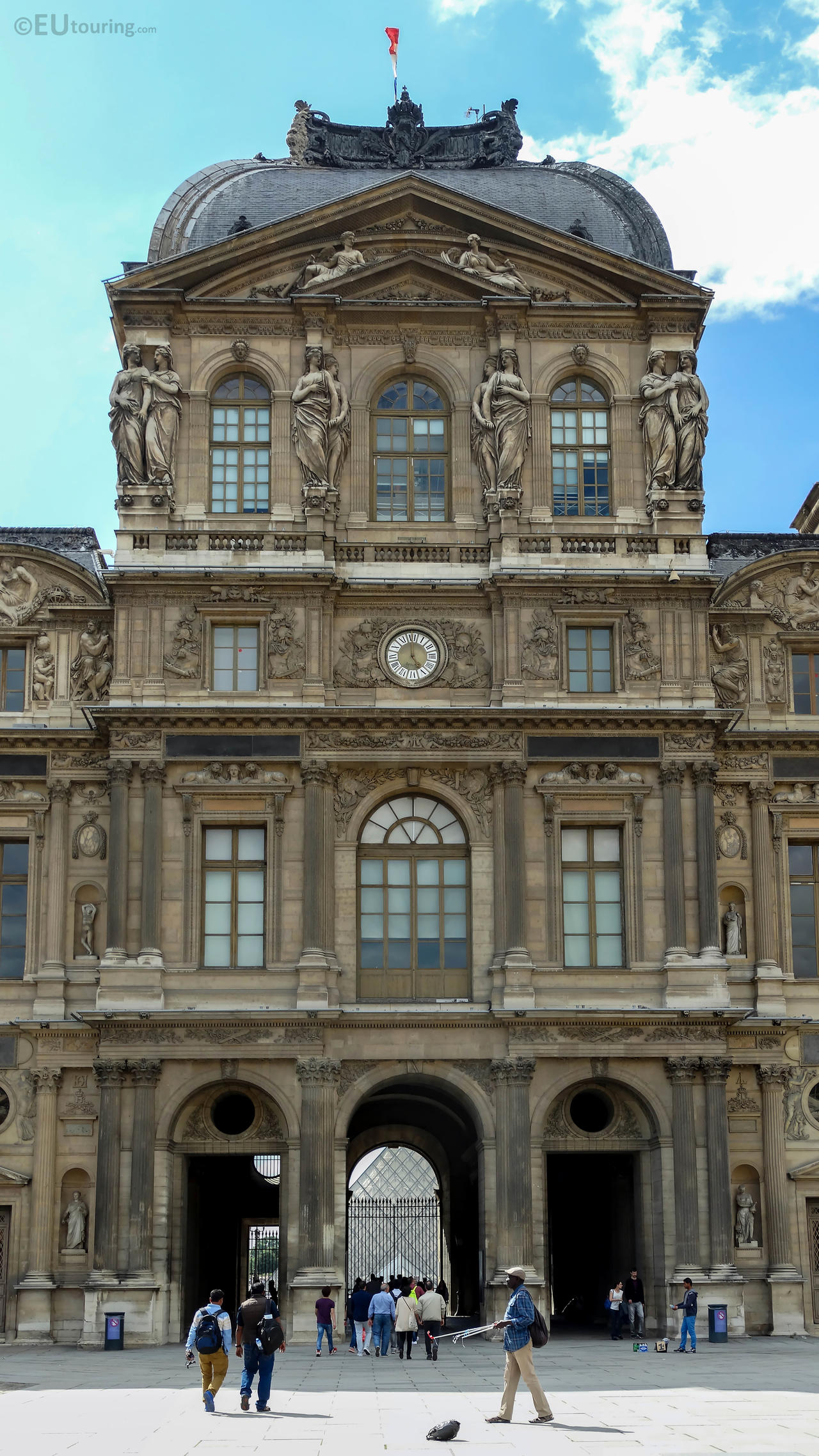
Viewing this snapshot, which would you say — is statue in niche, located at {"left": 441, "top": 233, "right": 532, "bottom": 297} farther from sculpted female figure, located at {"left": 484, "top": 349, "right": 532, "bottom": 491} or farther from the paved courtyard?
the paved courtyard

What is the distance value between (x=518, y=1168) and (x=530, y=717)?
9.69m

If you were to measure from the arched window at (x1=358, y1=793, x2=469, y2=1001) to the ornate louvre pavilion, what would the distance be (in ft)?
0.26

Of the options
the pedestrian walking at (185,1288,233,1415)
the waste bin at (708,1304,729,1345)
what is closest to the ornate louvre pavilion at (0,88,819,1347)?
the waste bin at (708,1304,729,1345)

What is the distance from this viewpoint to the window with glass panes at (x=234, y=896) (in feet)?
136

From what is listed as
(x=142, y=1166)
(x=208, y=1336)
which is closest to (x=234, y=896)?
(x=142, y=1166)

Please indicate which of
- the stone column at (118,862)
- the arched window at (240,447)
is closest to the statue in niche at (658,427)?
the arched window at (240,447)

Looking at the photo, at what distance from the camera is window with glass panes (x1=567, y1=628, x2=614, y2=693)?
43031 mm

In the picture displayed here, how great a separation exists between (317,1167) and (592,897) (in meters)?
8.42

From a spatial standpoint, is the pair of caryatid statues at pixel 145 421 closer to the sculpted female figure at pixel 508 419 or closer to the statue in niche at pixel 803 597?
the sculpted female figure at pixel 508 419

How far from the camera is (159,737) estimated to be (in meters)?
41.9

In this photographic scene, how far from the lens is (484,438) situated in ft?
145

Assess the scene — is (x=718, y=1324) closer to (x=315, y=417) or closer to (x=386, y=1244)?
(x=315, y=417)

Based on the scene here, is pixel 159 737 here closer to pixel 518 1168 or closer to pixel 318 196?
pixel 518 1168

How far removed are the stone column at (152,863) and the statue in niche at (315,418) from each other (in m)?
7.66
